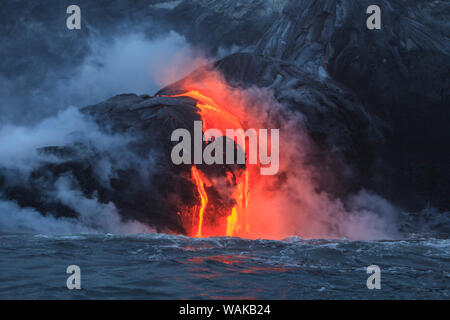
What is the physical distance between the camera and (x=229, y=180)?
13.9 m

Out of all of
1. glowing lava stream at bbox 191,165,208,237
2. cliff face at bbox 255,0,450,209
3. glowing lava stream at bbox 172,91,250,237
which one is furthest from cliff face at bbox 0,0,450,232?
glowing lava stream at bbox 191,165,208,237

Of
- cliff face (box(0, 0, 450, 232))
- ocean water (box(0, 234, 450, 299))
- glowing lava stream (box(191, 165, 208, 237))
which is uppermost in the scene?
cliff face (box(0, 0, 450, 232))

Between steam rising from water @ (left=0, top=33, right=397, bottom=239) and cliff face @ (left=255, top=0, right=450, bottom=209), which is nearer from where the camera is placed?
steam rising from water @ (left=0, top=33, right=397, bottom=239)

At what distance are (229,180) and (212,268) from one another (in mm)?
5941

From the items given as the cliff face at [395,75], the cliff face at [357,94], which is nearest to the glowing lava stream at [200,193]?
the cliff face at [357,94]

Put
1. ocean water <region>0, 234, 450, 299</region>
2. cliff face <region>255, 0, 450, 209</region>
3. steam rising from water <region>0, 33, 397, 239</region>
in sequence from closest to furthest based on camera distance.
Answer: ocean water <region>0, 234, 450, 299</region> → steam rising from water <region>0, 33, 397, 239</region> → cliff face <region>255, 0, 450, 209</region>

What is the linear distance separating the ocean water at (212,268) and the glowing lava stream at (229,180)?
220cm

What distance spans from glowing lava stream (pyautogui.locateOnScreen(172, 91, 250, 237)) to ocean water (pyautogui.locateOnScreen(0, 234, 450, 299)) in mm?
2205

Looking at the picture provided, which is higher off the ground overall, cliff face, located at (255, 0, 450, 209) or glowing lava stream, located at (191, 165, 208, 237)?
cliff face, located at (255, 0, 450, 209)

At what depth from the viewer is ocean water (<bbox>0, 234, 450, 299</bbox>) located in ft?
21.1

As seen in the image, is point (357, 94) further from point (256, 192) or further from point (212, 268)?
point (212, 268)

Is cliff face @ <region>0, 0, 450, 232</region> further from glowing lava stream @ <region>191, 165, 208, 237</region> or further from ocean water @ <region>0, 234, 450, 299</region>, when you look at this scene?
ocean water @ <region>0, 234, 450, 299</region>
